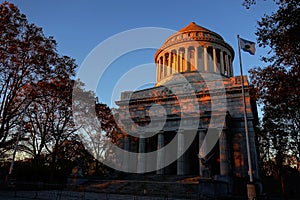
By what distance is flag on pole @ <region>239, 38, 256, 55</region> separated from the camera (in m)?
18.9

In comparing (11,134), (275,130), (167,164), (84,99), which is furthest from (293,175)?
(11,134)

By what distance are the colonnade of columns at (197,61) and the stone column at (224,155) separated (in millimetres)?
20571

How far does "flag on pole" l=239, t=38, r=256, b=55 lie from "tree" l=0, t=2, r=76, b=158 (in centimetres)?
1641

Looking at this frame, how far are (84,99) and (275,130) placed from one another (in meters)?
25.5

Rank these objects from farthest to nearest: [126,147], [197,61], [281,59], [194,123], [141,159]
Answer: [197,61] → [126,147] → [141,159] → [194,123] → [281,59]

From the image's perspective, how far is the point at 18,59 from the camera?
1942cm

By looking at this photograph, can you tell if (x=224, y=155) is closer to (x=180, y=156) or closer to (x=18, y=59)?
(x=180, y=156)

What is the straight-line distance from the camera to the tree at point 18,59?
738 inches

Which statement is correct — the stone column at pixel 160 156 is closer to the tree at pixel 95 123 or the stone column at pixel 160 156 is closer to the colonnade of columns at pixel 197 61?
the tree at pixel 95 123

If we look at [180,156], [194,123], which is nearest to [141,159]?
[180,156]

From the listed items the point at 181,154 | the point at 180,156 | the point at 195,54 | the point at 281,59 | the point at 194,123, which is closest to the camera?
the point at 281,59

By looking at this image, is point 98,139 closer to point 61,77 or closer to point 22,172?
point 22,172

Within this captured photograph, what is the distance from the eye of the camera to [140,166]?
31062 mm

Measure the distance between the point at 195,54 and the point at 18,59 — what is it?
35.0 metres
